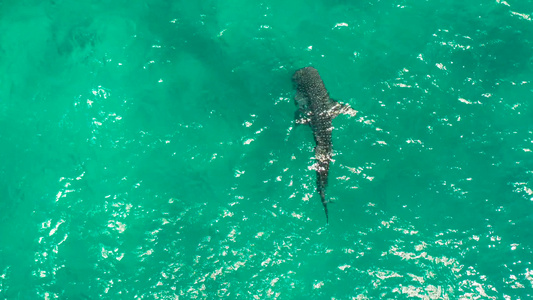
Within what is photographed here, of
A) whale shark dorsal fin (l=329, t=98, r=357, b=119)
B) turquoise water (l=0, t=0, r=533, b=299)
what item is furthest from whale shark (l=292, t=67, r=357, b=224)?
turquoise water (l=0, t=0, r=533, b=299)

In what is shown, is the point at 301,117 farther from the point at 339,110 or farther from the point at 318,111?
the point at 339,110

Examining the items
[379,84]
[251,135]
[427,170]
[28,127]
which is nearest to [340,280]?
[427,170]

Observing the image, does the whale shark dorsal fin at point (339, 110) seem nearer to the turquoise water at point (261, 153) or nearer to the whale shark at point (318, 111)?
the whale shark at point (318, 111)

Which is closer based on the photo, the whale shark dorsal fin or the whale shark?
the whale shark

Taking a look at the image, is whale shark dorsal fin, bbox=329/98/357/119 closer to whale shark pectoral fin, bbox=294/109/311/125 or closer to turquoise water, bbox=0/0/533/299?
turquoise water, bbox=0/0/533/299

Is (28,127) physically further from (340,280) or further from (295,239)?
(340,280)

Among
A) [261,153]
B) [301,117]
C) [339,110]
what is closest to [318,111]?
[301,117]
